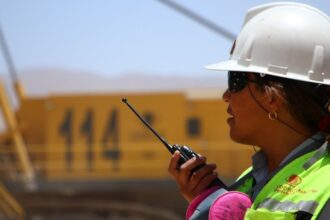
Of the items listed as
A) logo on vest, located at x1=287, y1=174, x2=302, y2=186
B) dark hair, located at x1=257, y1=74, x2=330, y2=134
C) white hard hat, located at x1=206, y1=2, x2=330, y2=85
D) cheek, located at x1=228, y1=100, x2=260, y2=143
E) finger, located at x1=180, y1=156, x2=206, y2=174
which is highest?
white hard hat, located at x1=206, y1=2, x2=330, y2=85

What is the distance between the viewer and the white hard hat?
5.62 feet

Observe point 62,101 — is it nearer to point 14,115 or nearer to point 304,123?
point 14,115

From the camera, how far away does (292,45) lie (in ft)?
5.62

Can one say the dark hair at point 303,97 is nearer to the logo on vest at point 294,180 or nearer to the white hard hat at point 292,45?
the white hard hat at point 292,45

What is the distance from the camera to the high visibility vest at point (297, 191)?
1.53 metres

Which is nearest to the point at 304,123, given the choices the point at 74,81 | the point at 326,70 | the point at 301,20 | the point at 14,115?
the point at 326,70

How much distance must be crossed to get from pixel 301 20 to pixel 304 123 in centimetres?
25

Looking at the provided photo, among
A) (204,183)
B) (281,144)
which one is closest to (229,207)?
(204,183)

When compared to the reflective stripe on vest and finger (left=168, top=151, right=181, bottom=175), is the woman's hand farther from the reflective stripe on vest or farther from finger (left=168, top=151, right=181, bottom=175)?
the reflective stripe on vest

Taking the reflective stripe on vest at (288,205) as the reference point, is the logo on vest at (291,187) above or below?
above

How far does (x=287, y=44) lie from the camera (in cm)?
171

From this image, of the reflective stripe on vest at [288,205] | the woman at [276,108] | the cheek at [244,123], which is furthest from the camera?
the cheek at [244,123]

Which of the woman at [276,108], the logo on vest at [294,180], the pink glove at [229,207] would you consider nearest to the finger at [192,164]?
the woman at [276,108]

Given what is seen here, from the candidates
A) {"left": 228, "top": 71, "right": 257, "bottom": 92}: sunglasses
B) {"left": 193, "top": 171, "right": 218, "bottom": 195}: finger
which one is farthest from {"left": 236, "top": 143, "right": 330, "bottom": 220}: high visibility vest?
{"left": 228, "top": 71, "right": 257, "bottom": 92}: sunglasses
